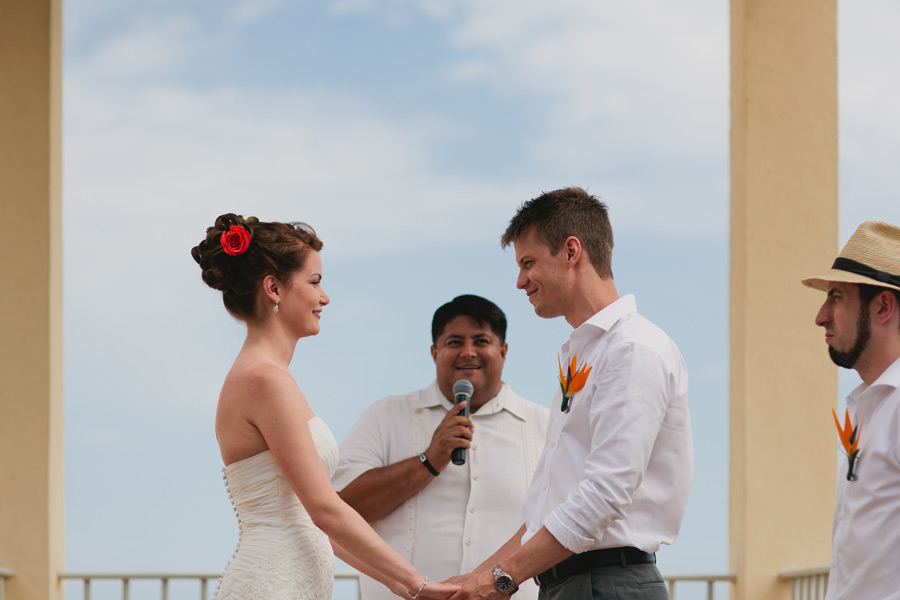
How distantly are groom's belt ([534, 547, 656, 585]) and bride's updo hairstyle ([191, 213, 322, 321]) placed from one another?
0.96 m

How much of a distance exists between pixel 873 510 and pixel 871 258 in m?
0.53

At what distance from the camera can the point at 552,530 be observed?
7.36ft

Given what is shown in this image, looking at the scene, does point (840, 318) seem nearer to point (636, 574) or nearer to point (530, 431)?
point (636, 574)

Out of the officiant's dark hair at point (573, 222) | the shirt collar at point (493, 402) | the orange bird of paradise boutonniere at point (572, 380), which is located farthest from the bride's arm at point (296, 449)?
the shirt collar at point (493, 402)

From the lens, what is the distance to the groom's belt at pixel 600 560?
2.27 meters

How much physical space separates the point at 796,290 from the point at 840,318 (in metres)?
3.29

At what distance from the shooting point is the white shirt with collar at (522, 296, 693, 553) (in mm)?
2207

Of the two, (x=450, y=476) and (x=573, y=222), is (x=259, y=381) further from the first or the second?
(x=450, y=476)

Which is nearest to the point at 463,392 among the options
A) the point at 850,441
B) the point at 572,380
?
the point at 572,380

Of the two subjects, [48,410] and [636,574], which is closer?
[636,574]

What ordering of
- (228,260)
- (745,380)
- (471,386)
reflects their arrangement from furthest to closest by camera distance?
1. (745,380)
2. (471,386)
3. (228,260)

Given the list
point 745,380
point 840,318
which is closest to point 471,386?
point 840,318

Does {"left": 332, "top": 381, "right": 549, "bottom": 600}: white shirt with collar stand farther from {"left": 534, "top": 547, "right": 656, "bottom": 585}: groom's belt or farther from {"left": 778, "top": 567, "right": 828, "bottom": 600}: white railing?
{"left": 778, "top": 567, "right": 828, "bottom": 600}: white railing

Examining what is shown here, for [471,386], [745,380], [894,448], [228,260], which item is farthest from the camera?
[745,380]
